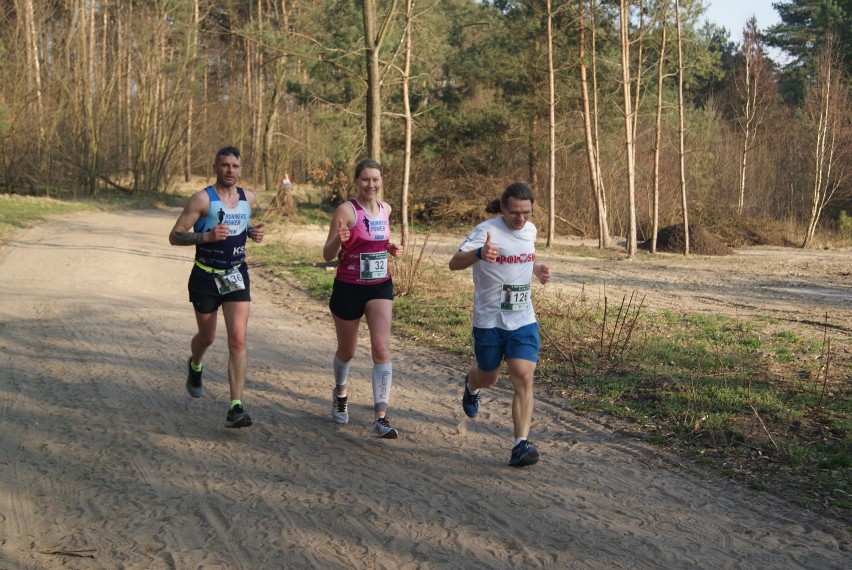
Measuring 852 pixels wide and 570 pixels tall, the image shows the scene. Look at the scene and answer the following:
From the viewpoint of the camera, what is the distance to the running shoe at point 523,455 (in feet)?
18.1

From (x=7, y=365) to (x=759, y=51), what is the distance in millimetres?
35157

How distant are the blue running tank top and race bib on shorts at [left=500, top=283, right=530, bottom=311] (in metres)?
2.01

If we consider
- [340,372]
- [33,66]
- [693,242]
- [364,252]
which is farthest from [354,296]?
[33,66]

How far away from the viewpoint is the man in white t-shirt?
555 cm

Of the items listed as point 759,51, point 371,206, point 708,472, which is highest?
point 759,51

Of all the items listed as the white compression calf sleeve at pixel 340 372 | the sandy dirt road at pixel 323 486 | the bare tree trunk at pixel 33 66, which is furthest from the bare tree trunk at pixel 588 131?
the white compression calf sleeve at pixel 340 372

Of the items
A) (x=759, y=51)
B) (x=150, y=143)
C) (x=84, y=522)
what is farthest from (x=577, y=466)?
(x=150, y=143)

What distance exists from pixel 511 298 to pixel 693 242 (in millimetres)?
24187

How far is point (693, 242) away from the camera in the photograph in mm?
28156

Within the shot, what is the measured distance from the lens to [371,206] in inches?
244

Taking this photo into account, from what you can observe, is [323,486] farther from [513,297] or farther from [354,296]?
[513,297]

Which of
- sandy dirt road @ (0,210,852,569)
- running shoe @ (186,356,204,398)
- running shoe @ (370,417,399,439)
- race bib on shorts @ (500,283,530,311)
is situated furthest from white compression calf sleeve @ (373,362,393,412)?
running shoe @ (186,356,204,398)

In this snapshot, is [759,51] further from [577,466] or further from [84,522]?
[84,522]

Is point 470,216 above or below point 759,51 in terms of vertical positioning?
below
